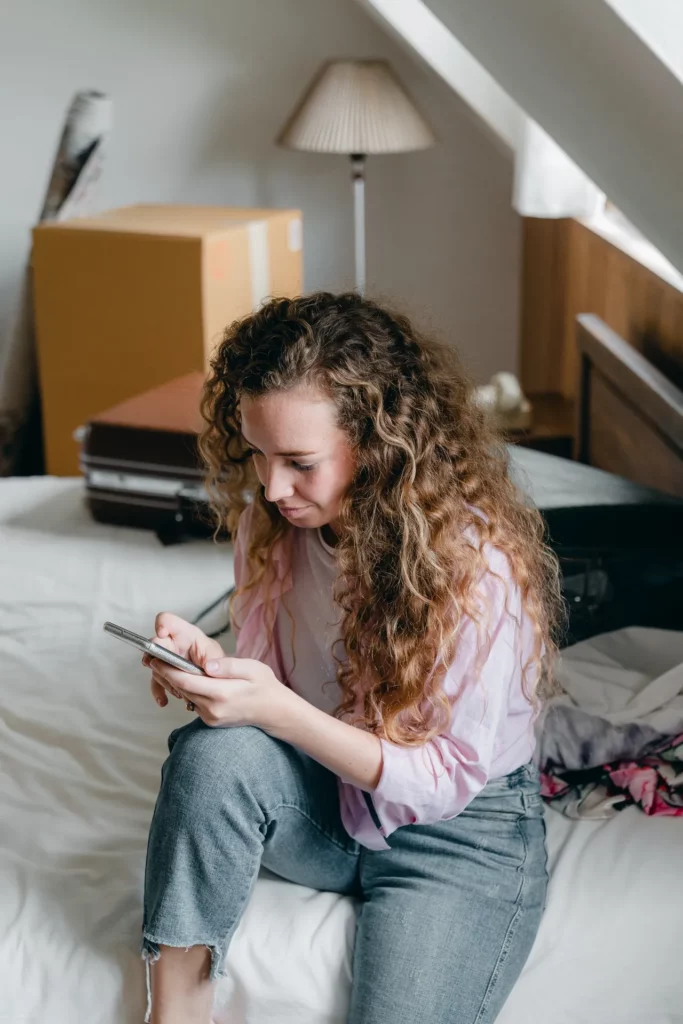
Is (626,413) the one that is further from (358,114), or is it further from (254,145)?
(254,145)

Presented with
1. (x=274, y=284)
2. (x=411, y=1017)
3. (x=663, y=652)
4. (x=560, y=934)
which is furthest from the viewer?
(x=274, y=284)

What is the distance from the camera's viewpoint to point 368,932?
0.97 metres

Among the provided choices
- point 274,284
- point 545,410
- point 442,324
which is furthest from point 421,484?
point 442,324

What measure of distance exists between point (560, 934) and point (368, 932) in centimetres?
18

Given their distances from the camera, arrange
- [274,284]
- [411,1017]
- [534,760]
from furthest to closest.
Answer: [274,284] → [534,760] → [411,1017]

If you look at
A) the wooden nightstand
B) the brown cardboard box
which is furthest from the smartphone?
Result: the brown cardboard box

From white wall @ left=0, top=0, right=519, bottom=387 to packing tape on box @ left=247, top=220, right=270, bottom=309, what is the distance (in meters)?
0.37

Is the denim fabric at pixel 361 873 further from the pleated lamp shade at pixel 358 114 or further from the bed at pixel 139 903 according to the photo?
the pleated lamp shade at pixel 358 114

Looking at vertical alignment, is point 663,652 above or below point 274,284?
below

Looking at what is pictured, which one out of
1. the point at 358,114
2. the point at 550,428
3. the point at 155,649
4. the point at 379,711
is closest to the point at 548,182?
the point at 550,428

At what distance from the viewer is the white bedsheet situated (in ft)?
3.18

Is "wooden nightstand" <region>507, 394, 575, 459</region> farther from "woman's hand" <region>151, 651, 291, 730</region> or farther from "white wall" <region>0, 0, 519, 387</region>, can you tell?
"woman's hand" <region>151, 651, 291, 730</region>

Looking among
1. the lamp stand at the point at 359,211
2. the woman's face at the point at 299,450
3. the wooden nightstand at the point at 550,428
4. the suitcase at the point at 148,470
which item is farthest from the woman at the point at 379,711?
the lamp stand at the point at 359,211

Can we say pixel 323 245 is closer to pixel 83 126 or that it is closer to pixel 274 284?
pixel 274 284
